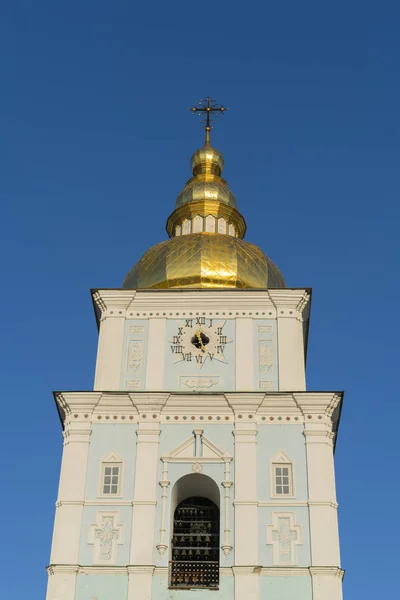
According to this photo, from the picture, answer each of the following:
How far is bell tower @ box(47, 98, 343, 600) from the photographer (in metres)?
20.2

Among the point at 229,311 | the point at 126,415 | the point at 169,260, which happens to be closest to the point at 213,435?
the point at 126,415

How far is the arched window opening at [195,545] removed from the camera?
2044 cm

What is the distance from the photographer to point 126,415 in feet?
73.3

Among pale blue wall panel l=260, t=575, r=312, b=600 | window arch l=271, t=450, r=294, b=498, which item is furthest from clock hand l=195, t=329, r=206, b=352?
pale blue wall panel l=260, t=575, r=312, b=600

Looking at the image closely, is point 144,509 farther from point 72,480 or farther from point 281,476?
point 281,476

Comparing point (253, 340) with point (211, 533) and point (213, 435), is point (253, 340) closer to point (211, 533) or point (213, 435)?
point (213, 435)

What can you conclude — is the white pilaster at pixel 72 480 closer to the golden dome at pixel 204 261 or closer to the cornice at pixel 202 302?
the cornice at pixel 202 302

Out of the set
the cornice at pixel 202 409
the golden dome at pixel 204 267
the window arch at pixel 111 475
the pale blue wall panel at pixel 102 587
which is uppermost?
the golden dome at pixel 204 267

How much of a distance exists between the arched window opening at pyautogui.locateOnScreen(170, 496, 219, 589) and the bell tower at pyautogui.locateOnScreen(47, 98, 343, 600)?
1.1 inches

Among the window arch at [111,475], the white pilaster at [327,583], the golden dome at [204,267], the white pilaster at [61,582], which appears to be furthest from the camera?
the golden dome at [204,267]

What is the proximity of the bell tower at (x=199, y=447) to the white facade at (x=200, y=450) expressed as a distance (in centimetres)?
3

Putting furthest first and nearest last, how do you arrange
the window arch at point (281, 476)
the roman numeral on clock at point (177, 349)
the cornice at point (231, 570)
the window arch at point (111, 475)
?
the roman numeral on clock at point (177, 349) → the window arch at point (111, 475) → the window arch at point (281, 476) → the cornice at point (231, 570)

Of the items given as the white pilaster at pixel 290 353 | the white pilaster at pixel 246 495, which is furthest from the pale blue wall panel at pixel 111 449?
the white pilaster at pixel 290 353

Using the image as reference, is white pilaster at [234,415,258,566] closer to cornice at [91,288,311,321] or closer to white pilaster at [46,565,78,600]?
white pilaster at [46,565,78,600]
